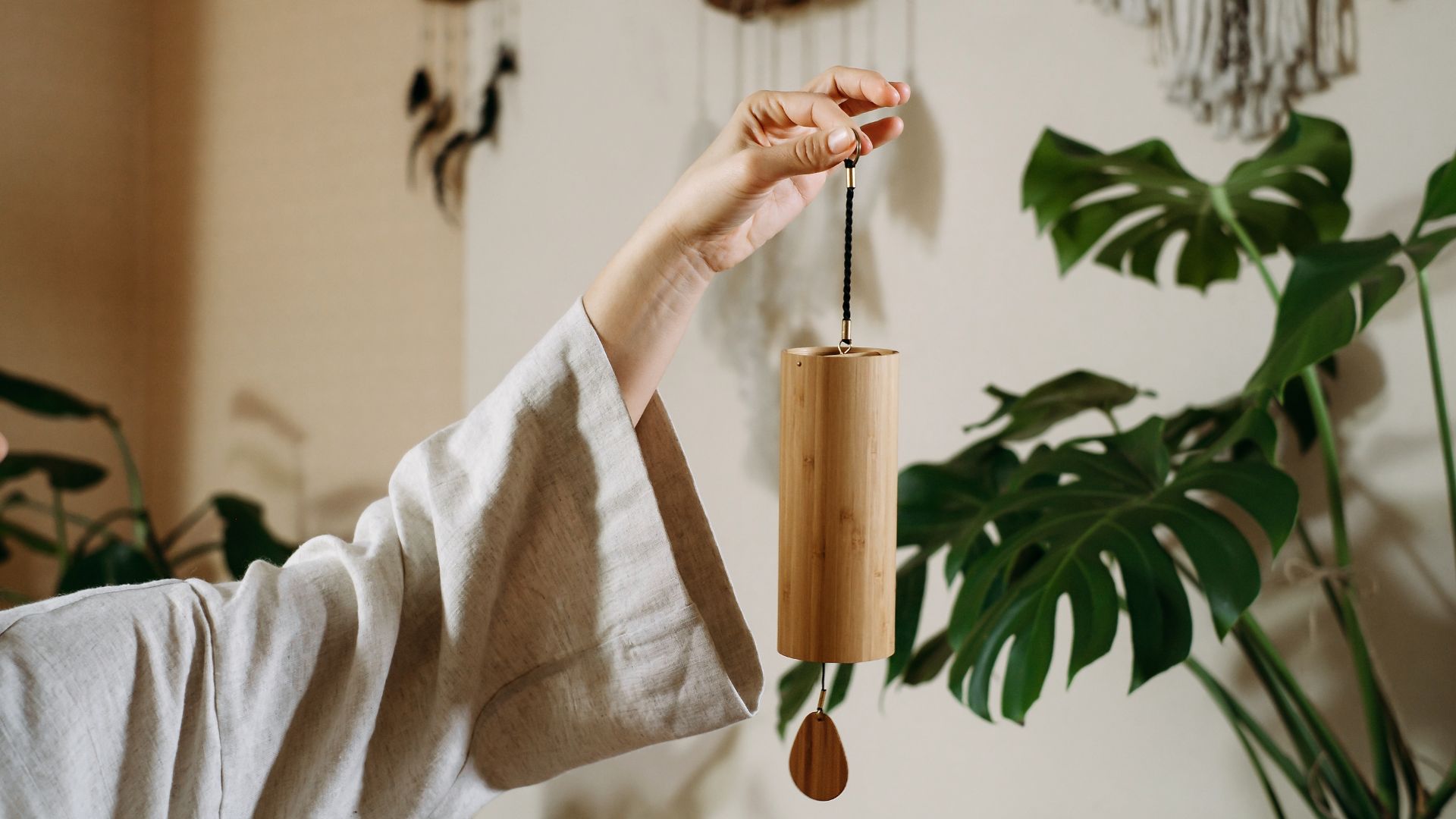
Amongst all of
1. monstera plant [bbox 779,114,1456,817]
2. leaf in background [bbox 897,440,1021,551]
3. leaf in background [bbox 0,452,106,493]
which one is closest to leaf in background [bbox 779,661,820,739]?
monstera plant [bbox 779,114,1456,817]

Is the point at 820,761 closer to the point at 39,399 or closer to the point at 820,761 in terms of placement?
the point at 820,761

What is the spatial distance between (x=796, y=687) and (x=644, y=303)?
0.48 m

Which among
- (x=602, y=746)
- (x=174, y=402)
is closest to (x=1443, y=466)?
(x=602, y=746)

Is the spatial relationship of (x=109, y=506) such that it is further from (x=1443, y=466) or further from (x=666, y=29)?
(x=1443, y=466)

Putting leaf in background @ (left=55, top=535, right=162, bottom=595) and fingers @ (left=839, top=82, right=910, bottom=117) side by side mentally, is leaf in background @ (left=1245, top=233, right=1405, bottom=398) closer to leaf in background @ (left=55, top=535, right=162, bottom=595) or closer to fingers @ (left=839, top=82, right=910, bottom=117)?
fingers @ (left=839, top=82, right=910, bottom=117)

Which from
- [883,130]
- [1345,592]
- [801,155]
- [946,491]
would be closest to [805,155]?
[801,155]

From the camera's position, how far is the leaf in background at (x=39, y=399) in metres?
1.68

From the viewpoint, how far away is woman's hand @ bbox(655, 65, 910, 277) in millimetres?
575

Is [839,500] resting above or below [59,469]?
above

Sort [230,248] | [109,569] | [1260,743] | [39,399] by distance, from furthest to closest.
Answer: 1. [230,248]
2. [39,399]
3. [109,569]
4. [1260,743]

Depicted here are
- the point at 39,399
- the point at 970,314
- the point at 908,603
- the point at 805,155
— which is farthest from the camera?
the point at 39,399

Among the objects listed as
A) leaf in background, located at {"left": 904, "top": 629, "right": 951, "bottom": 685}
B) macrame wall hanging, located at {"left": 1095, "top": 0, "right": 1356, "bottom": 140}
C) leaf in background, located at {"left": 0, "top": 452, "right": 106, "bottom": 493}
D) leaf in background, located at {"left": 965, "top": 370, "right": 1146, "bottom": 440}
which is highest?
macrame wall hanging, located at {"left": 1095, "top": 0, "right": 1356, "bottom": 140}

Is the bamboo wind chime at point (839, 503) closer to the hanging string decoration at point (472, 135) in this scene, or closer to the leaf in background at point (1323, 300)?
the leaf in background at point (1323, 300)

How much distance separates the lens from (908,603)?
0.93 m
